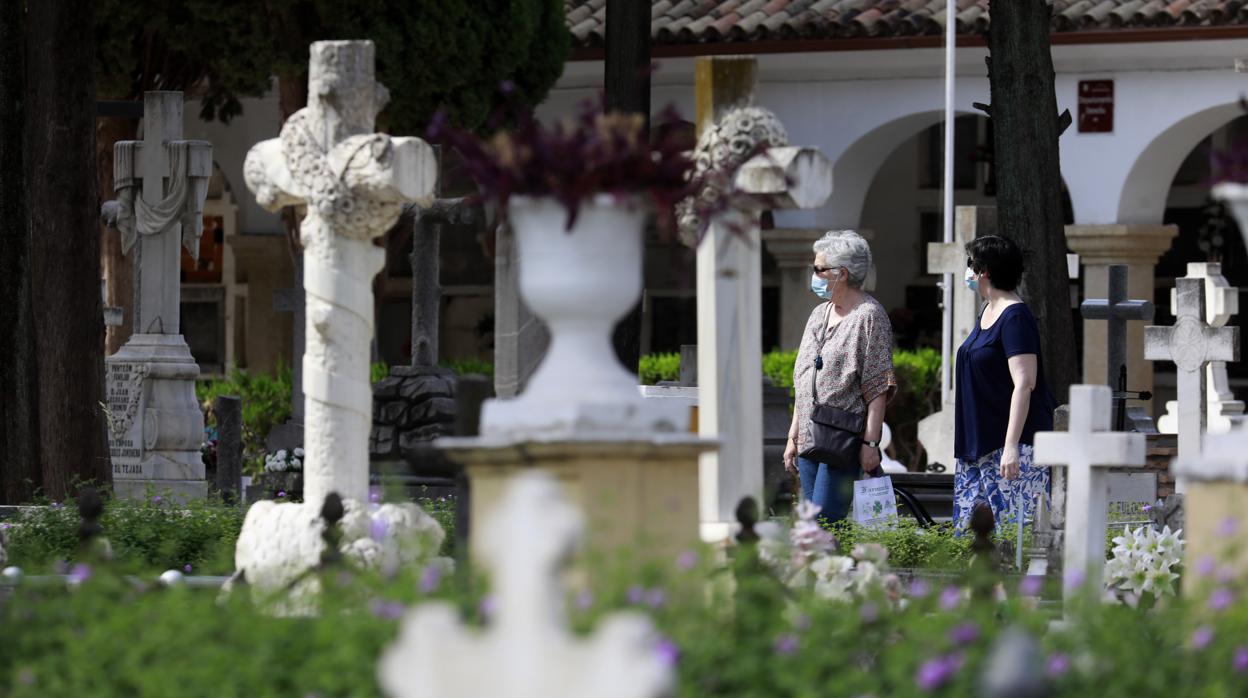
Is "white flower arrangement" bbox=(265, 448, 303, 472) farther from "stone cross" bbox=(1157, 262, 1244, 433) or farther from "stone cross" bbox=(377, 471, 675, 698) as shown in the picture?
"stone cross" bbox=(377, 471, 675, 698)

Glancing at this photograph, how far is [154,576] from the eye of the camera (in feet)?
20.0

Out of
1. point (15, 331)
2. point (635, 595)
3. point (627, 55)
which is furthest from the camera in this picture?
point (627, 55)

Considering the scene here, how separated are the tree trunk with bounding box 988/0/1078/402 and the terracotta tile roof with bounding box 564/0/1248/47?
8242 millimetres

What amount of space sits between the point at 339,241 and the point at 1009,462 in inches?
102

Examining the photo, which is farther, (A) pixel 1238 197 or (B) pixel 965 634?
(A) pixel 1238 197

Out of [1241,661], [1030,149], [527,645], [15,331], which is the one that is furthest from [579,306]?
[1030,149]

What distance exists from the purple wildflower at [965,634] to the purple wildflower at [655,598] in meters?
0.59

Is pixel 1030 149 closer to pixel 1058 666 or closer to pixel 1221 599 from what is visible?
pixel 1221 599

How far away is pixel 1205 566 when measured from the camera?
16.1 feet

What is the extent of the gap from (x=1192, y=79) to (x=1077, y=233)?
5.52 feet

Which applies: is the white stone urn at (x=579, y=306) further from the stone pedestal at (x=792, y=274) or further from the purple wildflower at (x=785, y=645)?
the stone pedestal at (x=792, y=274)

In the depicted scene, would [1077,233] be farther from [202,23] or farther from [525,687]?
[525,687]

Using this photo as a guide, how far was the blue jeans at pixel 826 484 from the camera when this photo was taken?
8.52 metres

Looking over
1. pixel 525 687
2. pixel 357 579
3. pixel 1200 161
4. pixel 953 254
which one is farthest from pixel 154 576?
pixel 1200 161
